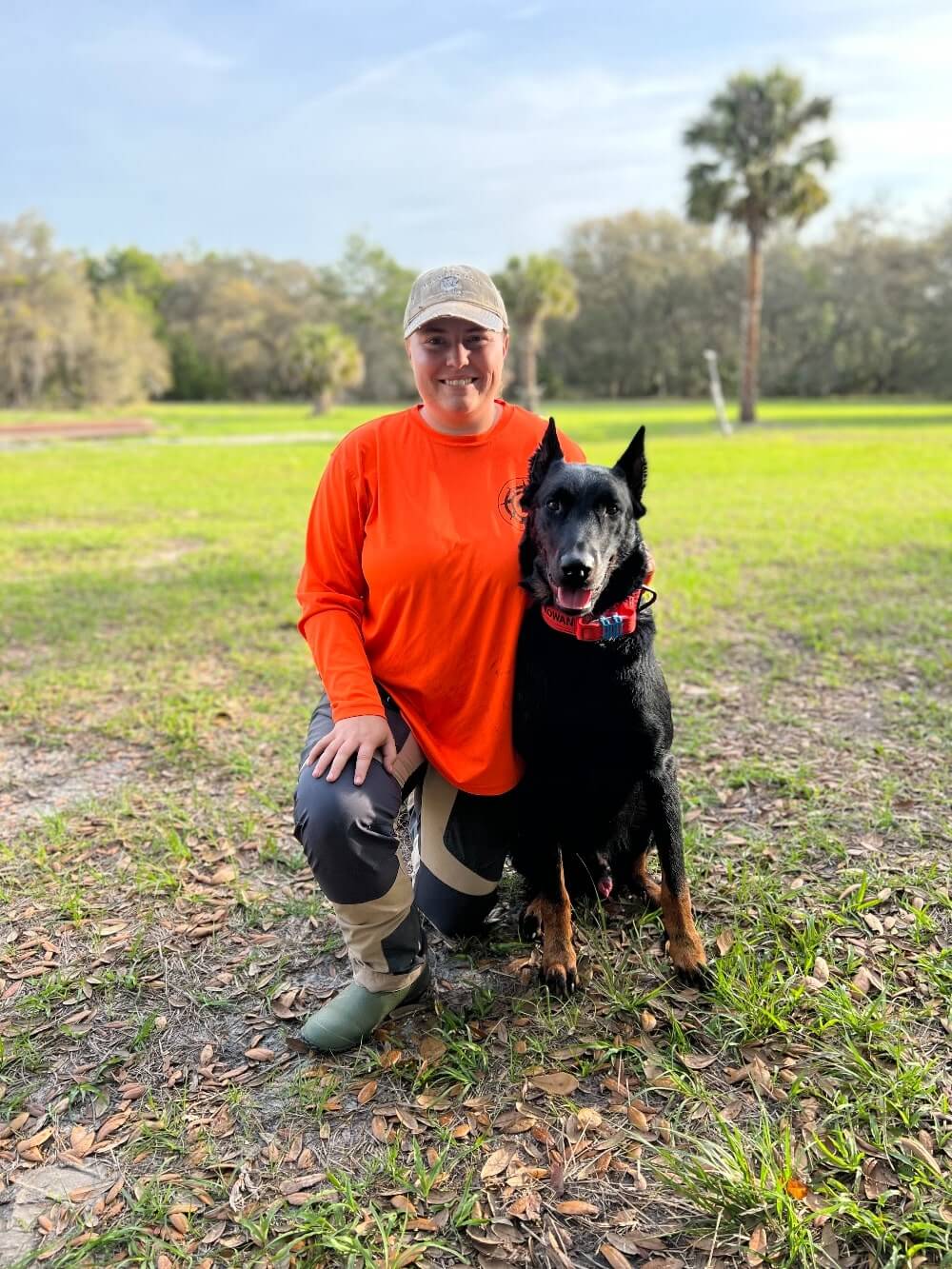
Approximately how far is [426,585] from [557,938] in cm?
103

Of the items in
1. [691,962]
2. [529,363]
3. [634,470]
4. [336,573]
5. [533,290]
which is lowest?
[691,962]

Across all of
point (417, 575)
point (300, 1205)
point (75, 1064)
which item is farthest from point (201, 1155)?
point (417, 575)

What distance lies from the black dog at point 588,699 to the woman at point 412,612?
0.12 meters

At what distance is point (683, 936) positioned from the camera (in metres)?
2.34

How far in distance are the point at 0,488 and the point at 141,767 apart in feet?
37.5

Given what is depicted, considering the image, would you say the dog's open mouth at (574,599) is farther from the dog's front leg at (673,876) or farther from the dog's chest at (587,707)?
the dog's front leg at (673,876)

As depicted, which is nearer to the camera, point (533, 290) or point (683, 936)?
point (683, 936)

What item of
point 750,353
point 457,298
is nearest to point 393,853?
point 457,298

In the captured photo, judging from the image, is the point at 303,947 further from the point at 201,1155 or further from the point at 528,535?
the point at 528,535

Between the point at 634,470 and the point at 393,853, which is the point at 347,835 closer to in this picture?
the point at 393,853

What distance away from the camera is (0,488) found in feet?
43.7

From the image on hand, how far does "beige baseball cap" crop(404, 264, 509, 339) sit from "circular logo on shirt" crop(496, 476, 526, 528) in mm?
427

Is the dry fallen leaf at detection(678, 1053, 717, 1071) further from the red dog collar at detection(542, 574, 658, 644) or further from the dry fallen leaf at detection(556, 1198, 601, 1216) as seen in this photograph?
the red dog collar at detection(542, 574, 658, 644)

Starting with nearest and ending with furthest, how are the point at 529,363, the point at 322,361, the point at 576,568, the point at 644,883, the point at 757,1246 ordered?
the point at 757,1246
the point at 576,568
the point at 644,883
the point at 529,363
the point at 322,361
